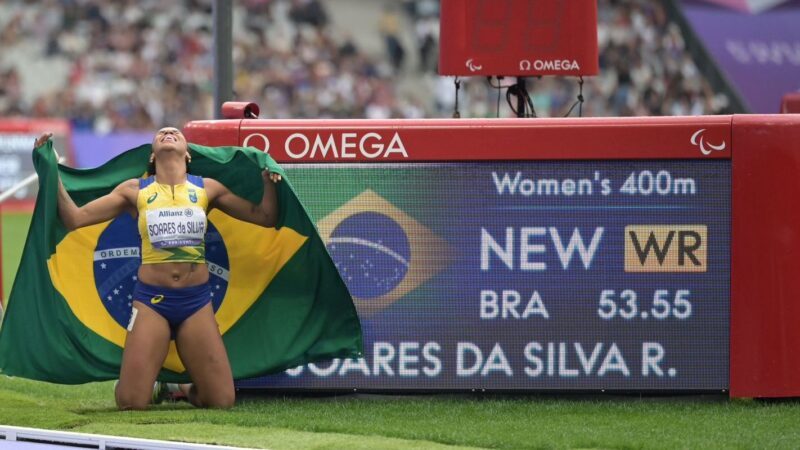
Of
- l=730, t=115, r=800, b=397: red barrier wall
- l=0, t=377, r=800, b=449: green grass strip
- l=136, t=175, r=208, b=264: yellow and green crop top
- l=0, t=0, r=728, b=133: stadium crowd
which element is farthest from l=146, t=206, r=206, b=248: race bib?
l=0, t=0, r=728, b=133: stadium crowd

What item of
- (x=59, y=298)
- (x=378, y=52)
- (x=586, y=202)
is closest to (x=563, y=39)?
(x=586, y=202)

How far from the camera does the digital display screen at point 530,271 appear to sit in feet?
27.0

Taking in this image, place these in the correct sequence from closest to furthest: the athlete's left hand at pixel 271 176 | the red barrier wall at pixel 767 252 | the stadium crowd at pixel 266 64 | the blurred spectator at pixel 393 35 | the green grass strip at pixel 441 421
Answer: the green grass strip at pixel 441 421
the athlete's left hand at pixel 271 176
the red barrier wall at pixel 767 252
the stadium crowd at pixel 266 64
the blurred spectator at pixel 393 35

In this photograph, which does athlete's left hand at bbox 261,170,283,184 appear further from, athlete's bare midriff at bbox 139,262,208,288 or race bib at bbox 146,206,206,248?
athlete's bare midriff at bbox 139,262,208,288

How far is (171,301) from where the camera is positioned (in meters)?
8.02

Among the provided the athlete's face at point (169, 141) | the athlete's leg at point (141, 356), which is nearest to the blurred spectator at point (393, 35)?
the athlete's face at point (169, 141)

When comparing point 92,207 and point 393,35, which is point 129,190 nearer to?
point 92,207

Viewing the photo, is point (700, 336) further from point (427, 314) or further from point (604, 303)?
point (427, 314)

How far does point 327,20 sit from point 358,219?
80.6 feet

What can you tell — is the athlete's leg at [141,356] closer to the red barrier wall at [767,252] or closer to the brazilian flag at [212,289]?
the brazilian flag at [212,289]

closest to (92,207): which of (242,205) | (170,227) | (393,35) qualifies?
(170,227)

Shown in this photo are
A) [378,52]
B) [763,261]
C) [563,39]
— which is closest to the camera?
[763,261]

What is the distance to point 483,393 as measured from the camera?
27.6 ft

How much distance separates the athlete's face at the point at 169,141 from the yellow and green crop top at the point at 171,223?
197 mm
